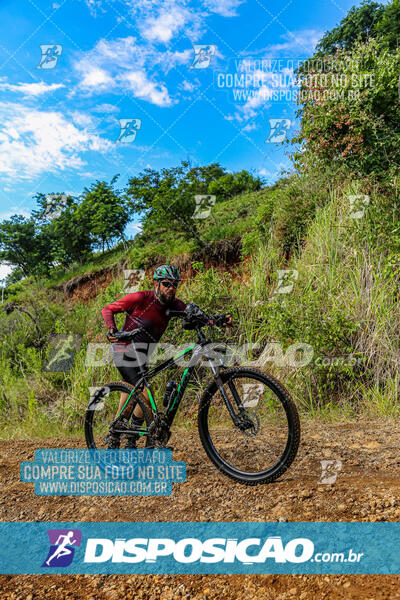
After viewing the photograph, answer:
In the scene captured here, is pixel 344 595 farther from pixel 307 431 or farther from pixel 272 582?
pixel 307 431

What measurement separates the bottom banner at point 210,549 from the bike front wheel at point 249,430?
546 mm

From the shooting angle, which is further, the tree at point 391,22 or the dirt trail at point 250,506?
the tree at point 391,22

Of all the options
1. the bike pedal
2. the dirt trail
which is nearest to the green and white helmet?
the bike pedal

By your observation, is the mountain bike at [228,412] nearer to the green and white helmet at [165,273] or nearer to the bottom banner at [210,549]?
the green and white helmet at [165,273]

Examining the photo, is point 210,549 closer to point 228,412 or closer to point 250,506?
point 250,506

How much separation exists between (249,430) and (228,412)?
370 mm

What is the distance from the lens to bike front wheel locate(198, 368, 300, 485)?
10.1ft

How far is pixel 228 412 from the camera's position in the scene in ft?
12.0

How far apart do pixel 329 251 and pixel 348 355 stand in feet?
6.24

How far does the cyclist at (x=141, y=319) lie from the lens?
3.92 m

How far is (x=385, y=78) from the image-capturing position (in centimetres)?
752

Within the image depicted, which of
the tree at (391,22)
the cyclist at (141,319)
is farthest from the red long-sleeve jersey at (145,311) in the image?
the tree at (391,22)

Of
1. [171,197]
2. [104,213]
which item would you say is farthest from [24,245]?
[171,197]

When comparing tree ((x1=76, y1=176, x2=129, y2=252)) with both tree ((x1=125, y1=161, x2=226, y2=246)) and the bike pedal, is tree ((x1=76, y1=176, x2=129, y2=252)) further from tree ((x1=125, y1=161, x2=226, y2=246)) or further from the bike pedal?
the bike pedal
